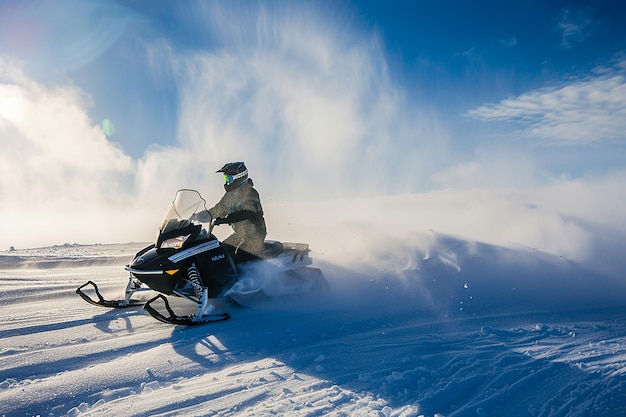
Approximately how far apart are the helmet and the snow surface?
187cm

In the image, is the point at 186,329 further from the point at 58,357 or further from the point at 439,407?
the point at 439,407

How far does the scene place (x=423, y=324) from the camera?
208 inches

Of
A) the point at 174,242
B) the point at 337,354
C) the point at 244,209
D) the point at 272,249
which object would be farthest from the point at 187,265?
the point at 337,354

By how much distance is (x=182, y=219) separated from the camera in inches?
219

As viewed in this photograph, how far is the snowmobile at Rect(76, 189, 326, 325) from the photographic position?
17.5 ft

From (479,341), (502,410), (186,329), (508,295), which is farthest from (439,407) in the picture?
(508,295)

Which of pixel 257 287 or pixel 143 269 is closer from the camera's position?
pixel 143 269

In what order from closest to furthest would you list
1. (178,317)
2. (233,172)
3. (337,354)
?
(337,354)
(178,317)
(233,172)

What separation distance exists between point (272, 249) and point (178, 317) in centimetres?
189

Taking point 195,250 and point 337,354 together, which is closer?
point 337,354

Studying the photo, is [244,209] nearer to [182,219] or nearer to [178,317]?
[182,219]

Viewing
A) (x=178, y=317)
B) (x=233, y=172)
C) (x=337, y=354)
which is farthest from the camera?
(x=233, y=172)

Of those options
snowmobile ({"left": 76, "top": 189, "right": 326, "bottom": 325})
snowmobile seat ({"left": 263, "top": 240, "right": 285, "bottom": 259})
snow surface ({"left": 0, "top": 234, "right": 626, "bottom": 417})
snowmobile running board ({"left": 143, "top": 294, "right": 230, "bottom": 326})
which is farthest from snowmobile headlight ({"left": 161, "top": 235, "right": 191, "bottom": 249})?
snowmobile seat ({"left": 263, "top": 240, "right": 285, "bottom": 259})

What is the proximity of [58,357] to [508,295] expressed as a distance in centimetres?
628
